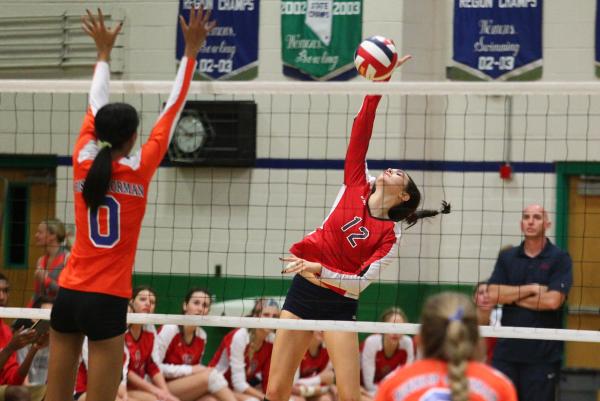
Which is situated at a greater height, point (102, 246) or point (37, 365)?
point (102, 246)

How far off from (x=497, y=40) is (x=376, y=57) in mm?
4981

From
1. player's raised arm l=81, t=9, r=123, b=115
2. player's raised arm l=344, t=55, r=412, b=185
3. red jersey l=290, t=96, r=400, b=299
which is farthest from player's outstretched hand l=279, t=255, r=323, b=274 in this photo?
player's raised arm l=81, t=9, r=123, b=115

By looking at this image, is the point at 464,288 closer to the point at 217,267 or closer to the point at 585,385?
the point at 585,385

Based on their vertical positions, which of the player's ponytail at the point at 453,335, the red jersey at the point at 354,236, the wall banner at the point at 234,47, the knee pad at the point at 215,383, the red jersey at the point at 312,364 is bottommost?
the knee pad at the point at 215,383

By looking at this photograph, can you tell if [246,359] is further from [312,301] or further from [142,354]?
[312,301]

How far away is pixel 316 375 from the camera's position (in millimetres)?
9641

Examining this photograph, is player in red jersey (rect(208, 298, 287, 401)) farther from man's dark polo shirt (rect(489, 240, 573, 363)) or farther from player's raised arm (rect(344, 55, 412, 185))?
player's raised arm (rect(344, 55, 412, 185))

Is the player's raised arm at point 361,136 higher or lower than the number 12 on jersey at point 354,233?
higher

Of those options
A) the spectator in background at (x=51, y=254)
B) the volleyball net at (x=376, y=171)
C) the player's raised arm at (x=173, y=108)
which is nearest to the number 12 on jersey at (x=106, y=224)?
the player's raised arm at (x=173, y=108)

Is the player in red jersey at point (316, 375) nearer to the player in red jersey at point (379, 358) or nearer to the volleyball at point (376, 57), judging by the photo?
the player in red jersey at point (379, 358)

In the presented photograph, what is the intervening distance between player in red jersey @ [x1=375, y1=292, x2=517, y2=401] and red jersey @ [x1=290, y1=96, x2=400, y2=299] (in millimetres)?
2442

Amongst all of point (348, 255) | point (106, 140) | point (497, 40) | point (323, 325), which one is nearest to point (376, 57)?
point (348, 255)

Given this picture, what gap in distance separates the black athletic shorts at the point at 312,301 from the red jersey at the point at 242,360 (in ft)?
9.92

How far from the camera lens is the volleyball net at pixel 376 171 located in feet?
37.0
